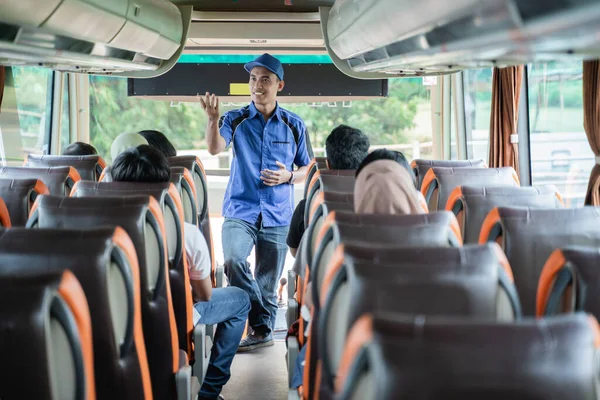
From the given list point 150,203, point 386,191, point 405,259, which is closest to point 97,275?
point 150,203

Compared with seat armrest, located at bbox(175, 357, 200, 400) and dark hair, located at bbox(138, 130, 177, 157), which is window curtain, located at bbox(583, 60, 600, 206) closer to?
dark hair, located at bbox(138, 130, 177, 157)

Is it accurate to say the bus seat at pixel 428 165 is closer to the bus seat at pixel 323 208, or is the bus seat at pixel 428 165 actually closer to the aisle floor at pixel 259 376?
the aisle floor at pixel 259 376

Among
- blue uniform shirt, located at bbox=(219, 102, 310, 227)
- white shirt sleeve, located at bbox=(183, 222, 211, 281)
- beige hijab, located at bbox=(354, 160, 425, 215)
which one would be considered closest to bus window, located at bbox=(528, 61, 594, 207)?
blue uniform shirt, located at bbox=(219, 102, 310, 227)

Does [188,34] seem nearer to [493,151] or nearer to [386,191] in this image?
[493,151]

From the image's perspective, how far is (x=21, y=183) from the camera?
4.33m

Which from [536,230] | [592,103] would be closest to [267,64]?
[592,103]

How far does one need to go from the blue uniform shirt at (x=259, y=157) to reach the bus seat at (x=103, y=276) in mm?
2797

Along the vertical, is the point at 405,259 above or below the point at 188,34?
below

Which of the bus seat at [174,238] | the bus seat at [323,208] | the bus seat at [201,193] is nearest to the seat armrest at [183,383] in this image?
the bus seat at [174,238]

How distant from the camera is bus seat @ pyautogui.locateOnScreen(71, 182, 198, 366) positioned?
3414 millimetres

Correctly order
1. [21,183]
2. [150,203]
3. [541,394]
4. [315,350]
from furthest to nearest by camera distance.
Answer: [21,183], [150,203], [315,350], [541,394]

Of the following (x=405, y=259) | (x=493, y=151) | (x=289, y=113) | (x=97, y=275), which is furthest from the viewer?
(x=493, y=151)

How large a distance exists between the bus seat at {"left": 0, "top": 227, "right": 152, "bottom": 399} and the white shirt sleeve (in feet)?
3.48

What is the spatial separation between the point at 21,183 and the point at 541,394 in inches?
144
